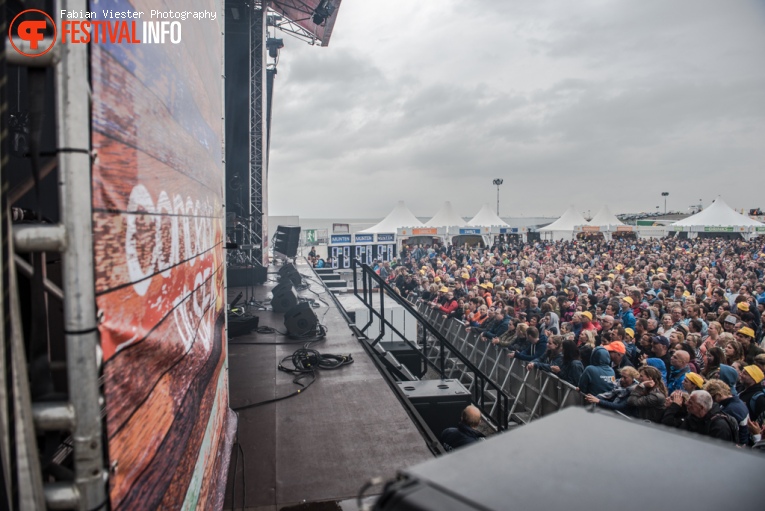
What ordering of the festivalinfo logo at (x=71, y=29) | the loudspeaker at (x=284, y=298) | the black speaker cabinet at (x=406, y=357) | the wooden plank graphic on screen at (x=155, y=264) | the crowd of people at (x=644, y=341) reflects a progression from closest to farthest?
the festivalinfo logo at (x=71, y=29)
the wooden plank graphic on screen at (x=155, y=264)
the crowd of people at (x=644, y=341)
the black speaker cabinet at (x=406, y=357)
the loudspeaker at (x=284, y=298)

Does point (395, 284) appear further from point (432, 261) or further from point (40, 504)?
point (40, 504)

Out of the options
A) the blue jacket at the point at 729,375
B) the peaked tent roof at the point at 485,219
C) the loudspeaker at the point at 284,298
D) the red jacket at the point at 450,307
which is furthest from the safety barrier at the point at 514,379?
the peaked tent roof at the point at 485,219

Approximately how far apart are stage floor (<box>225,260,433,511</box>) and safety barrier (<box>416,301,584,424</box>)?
267 centimetres

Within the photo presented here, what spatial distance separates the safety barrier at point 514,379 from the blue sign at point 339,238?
28.9 feet

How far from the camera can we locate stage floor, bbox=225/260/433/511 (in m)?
3.42

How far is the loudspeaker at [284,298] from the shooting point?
9.08m

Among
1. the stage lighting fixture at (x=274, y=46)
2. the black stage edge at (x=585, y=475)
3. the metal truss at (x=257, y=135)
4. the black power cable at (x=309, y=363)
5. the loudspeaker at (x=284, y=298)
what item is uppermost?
the stage lighting fixture at (x=274, y=46)

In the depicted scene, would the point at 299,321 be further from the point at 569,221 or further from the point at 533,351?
the point at 569,221

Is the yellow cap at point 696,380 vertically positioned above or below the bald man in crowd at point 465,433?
above

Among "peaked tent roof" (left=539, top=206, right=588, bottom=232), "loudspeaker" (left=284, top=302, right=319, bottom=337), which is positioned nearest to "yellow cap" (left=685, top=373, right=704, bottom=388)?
"loudspeaker" (left=284, top=302, right=319, bottom=337)

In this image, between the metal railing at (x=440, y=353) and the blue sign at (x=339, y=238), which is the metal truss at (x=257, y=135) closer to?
the metal railing at (x=440, y=353)

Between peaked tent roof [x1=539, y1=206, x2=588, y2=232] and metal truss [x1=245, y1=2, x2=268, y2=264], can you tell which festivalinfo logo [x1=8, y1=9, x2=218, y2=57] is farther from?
peaked tent roof [x1=539, y1=206, x2=588, y2=232]

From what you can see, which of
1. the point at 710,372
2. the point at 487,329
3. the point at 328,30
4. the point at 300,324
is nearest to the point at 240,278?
the point at 300,324

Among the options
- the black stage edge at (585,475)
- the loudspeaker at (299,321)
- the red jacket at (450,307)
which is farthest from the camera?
the red jacket at (450,307)
